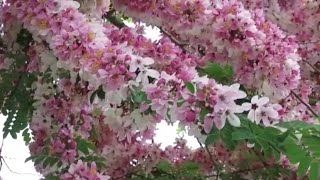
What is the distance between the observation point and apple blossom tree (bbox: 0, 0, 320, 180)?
1.64 m

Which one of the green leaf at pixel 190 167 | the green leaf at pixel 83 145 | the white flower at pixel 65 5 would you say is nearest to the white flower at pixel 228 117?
the white flower at pixel 65 5

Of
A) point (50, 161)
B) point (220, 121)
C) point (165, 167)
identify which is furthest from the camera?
point (165, 167)

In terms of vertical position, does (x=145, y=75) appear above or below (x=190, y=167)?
below

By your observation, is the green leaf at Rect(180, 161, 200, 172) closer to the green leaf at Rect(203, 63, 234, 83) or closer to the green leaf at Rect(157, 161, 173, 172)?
the green leaf at Rect(157, 161, 173, 172)

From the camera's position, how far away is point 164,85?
164cm

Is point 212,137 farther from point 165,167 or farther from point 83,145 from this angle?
point 165,167

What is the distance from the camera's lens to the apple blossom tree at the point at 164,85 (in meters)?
1.64

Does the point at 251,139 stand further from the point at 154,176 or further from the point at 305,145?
the point at 154,176

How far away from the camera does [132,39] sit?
192 centimetres

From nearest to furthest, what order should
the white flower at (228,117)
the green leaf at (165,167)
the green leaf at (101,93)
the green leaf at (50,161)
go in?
1. the white flower at (228,117)
2. the green leaf at (101,93)
3. the green leaf at (50,161)
4. the green leaf at (165,167)

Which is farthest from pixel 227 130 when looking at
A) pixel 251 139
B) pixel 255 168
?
pixel 255 168

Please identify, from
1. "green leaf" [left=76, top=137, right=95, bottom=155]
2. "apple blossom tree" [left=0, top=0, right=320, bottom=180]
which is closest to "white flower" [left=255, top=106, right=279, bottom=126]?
"apple blossom tree" [left=0, top=0, right=320, bottom=180]

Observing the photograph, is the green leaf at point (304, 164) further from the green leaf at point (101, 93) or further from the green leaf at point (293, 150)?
the green leaf at point (101, 93)

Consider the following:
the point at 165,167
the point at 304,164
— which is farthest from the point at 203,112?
the point at 165,167
